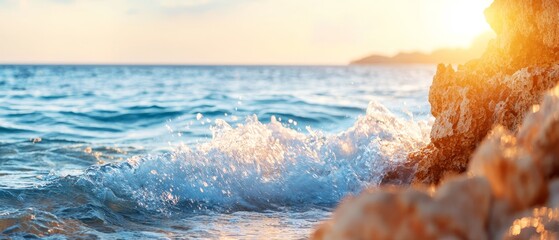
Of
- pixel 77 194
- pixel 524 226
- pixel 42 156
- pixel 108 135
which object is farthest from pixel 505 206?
pixel 108 135

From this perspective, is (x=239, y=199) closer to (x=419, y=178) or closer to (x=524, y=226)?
(x=419, y=178)

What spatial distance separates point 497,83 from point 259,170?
8.78ft

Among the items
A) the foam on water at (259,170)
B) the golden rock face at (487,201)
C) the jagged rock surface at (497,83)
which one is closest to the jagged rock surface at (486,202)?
the golden rock face at (487,201)

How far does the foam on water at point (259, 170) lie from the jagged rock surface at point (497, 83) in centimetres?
116

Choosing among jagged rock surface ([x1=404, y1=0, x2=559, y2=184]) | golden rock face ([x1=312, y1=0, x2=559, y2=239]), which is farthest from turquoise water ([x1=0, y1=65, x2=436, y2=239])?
golden rock face ([x1=312, y1=0, x2=559, y2=239])

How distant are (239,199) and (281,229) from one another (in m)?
1.31

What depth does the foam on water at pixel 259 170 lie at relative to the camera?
629 centimetres

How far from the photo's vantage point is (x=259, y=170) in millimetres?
6879

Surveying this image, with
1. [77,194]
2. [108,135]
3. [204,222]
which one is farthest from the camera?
[108,135]

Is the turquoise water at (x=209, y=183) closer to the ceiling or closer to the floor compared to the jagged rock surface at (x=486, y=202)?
closer to the floor

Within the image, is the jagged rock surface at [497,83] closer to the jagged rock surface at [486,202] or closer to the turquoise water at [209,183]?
the turquoise water at [209,183]

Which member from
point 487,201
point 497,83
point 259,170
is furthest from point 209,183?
point 487,201

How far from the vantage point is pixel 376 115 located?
7.91 m

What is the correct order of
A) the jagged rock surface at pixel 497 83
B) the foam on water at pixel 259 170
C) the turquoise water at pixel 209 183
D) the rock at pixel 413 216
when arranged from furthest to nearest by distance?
the foam on water at pixel 259 170 < the turquoise water at pixel 209 183 < the jagged rock surface at pixel 497 83 < the rock at pixel 413 216
